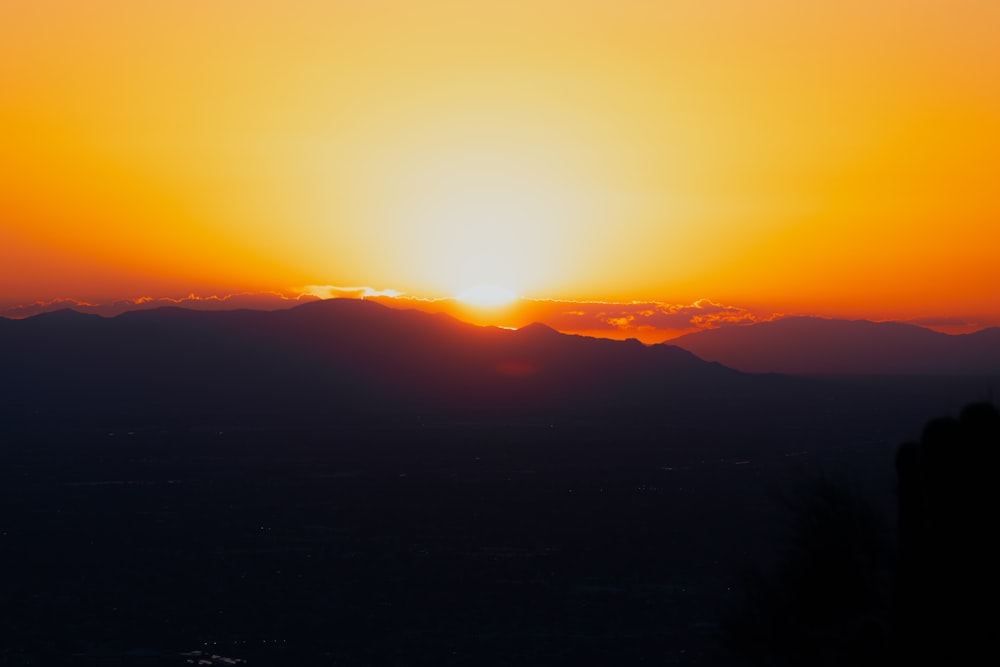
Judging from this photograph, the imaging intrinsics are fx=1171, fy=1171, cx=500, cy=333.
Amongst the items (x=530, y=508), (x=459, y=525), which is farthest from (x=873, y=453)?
(x=459, y=525)

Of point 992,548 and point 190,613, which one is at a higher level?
point 992,548

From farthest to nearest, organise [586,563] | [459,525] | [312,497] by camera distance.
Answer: [312,497] → [459,525] → [586,563]

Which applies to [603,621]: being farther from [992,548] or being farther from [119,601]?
[992,548]

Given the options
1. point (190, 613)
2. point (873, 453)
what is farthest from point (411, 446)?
point (190, 613)

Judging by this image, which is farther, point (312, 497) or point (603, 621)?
point (312, 497)

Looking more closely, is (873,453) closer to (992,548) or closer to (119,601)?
(119,601)

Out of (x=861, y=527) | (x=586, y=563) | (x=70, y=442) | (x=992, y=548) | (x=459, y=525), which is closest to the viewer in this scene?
(x=992, y=548)

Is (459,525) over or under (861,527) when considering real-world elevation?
under

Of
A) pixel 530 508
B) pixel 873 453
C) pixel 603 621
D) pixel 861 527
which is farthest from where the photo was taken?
pixel 873 453

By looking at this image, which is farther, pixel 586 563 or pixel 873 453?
pixel 873 453
